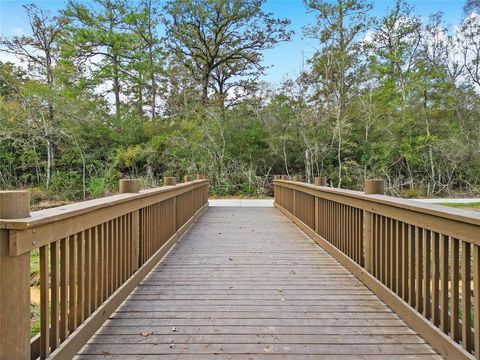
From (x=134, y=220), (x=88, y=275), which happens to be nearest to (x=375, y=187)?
(x=134, y=220)

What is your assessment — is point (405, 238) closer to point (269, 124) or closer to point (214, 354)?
point (214, 354)

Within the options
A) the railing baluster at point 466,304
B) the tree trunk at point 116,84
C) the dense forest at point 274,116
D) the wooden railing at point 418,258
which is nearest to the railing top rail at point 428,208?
the wooden railing at point 418,258

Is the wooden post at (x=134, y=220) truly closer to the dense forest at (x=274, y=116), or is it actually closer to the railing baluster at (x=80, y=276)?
the railing baluster at (x=80, y=276)

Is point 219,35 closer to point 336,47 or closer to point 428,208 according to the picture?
point 336,47

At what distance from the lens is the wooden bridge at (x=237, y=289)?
1.60 metres

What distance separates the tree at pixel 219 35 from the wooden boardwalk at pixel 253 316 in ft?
46.8

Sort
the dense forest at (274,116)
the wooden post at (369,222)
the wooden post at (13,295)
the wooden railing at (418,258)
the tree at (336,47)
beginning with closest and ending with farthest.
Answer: the wooden post at (13,295) → the wooden railing at (418,258) → the wooden post at (369,222) → the dense forest at (274,116) → the tree at (336,47)

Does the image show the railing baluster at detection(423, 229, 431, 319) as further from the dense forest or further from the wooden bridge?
the dense forest

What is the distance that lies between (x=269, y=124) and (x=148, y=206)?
10.9 m

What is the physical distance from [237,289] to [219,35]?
51.9ft

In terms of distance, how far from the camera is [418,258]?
218cm

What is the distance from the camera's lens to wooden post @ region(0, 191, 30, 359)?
1369 millimetres

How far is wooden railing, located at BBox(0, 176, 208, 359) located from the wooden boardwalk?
0.16 metres

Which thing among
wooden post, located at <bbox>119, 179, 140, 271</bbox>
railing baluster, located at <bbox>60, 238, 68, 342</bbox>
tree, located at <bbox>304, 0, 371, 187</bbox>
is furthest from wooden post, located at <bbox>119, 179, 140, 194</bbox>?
tree, located at <bbox>304, 0, 371, 187</bbox>
